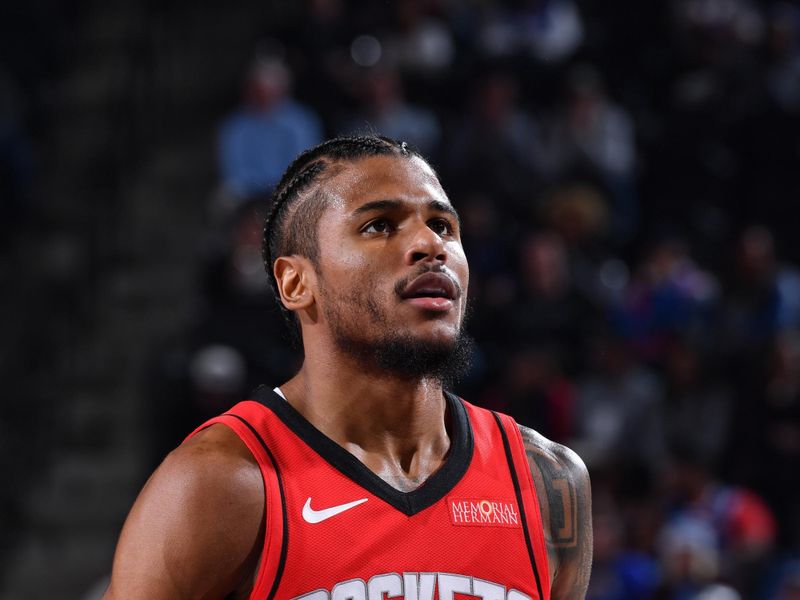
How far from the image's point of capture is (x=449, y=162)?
30.6 feet

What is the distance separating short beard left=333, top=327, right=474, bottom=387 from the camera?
2910mm

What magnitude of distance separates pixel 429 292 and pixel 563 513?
647mm

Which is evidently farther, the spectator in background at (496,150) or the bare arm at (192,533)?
the spectator in background at (496,150)

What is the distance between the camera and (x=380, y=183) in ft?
10.0

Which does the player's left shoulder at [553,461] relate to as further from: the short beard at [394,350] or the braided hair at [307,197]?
the braided hair at [307,197]

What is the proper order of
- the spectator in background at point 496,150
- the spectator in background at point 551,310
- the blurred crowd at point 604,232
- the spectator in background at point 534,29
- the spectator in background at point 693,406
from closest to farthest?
the blurred crowd at point 604,232 → the spectator in background at point 693,406 → the spectator in background at point 551,310 → the spectator in background at point 496,150 → the spectator in background at point 534,29

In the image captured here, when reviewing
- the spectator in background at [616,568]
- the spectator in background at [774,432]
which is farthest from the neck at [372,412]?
the spectator in background at [774,432]

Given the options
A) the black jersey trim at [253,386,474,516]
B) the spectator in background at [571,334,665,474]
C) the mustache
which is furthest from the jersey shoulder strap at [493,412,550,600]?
the spectator in background at [571,334,665,474]

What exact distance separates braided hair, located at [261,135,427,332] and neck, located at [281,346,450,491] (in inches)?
10.5

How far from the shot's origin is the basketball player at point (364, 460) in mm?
2693

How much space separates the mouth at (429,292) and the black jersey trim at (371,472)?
0.37 metres

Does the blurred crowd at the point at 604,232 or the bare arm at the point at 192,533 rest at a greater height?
the blurred crowd at the point at 604,232

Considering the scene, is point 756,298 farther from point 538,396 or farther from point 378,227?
point 378,227

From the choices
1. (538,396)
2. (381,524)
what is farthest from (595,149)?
(381,524)
